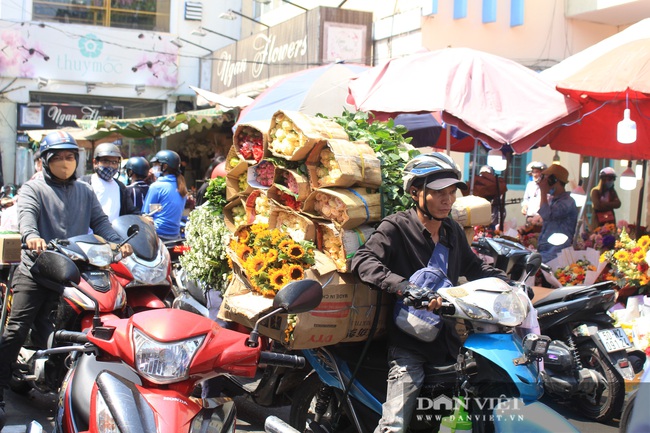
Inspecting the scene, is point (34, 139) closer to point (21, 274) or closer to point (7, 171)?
point (7, 171)

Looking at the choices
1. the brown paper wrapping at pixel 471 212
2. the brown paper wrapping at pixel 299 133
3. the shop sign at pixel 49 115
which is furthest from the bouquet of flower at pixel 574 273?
the shop sign at pixel 49 115

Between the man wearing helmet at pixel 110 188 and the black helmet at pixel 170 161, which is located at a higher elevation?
the black helmet at pixel 170 161

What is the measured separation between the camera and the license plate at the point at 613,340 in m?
5.99

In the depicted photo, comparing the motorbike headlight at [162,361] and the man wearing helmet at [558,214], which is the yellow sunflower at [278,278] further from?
the man wearing helmet at [558,214]

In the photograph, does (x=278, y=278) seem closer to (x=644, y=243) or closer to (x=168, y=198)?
(x=644, y=243)

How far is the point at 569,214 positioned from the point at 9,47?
69.8ft

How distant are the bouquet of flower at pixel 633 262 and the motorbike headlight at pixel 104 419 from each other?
18.4 feet

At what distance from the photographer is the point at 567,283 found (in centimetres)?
828

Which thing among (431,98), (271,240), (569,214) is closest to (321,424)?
(271,240)

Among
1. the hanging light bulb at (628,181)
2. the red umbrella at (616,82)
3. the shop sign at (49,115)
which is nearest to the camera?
the red umbrella at (616,82)

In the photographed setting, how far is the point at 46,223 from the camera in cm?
544

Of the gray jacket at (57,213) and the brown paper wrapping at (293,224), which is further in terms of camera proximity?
the gray jacket at (57,213)

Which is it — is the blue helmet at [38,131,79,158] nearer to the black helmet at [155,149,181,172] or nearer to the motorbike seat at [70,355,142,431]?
the motorbike seat at [70,355,142,431]

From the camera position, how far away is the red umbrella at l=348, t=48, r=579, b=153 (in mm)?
7984
